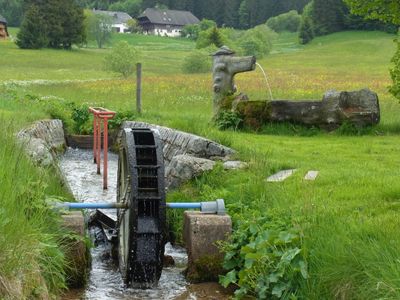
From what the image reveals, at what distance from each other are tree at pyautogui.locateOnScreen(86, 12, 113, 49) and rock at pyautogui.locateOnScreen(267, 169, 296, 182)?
296 ft

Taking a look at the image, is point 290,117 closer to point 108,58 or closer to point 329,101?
point 329,101

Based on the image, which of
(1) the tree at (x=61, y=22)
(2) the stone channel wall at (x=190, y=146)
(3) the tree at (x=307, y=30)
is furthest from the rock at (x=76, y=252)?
(3) the tree at (x=307, y=30)

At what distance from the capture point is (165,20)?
506 ft

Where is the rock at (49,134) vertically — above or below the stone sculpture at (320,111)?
below

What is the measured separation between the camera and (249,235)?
313 inches

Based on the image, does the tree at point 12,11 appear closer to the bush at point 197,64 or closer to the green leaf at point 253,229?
the bush at point 197,64

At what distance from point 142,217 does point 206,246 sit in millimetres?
841

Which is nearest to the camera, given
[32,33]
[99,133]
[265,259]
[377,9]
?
[265,259]

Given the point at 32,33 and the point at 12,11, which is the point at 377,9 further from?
the point at 12,11

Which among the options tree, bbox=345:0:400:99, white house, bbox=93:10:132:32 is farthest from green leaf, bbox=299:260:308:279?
white house, bbox=93:10:132:32

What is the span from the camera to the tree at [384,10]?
1417 cm

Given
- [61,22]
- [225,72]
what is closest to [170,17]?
[61,22]

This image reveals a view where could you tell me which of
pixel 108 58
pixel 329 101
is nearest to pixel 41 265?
pixel 329 101

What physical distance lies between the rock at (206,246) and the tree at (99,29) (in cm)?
9265
